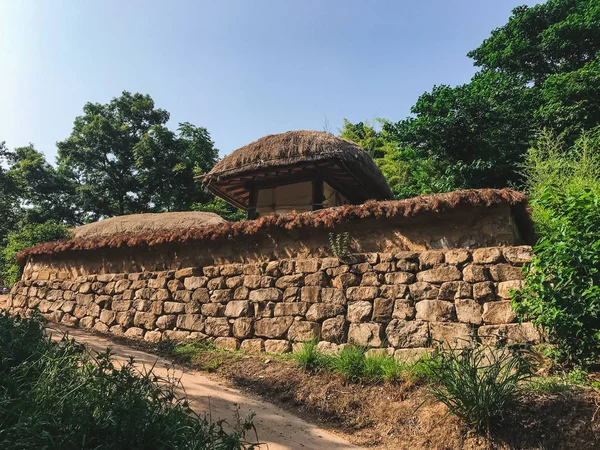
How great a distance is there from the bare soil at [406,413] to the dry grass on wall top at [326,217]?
2111mm

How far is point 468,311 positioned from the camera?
4.84m

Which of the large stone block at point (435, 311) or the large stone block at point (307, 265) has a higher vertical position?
the large stone block at point (307, 265)

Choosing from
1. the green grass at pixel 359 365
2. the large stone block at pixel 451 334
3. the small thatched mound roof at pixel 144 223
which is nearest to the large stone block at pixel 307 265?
the green grass at pixel 359 365

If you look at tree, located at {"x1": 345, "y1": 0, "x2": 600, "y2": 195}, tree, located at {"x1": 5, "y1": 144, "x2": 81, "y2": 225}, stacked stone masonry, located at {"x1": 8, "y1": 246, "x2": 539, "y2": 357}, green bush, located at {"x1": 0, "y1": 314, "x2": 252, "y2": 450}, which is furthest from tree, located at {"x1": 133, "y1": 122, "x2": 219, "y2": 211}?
green bush, located at {"x1": 0, "y1": 314, "x2": 252, "y2": 450}

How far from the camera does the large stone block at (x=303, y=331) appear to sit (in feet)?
18.2

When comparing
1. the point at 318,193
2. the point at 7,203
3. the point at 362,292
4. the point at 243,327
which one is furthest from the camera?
the point at 7,203

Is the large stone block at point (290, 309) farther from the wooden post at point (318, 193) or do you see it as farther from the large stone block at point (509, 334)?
the wooden post at point (318, 193)

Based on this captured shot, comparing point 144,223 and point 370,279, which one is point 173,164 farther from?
point 370,279

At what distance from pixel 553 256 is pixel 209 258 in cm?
509

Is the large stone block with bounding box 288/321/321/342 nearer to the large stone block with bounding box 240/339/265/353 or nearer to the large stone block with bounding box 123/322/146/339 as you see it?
the large stone block with bounding box 240/339/265/353

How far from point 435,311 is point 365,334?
0.96 meters

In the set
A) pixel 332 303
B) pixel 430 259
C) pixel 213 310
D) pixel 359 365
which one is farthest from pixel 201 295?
pixel 430 259

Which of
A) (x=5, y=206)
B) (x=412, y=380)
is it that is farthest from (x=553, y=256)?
(x=5, y=206)

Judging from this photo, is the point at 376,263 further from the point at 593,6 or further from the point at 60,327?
the point at 593,6
